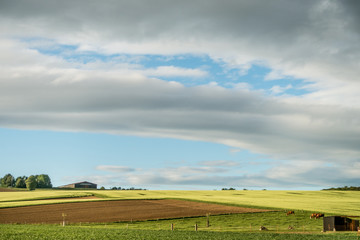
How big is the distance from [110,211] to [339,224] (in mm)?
50180

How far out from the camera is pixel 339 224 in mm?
77312

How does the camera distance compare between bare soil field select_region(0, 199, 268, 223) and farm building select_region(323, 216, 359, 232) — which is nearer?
farm building select_region(323, 216, 359, 232)

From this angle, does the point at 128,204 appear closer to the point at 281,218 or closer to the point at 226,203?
the point at 226,203

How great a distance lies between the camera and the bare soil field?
9131 cm

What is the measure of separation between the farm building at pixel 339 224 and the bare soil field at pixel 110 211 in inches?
835

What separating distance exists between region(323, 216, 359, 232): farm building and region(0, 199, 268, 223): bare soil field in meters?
21.2

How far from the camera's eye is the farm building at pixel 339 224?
250 ft

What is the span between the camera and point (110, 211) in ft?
328

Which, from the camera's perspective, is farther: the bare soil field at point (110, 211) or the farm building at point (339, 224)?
the bare soil field at point (110, 211)

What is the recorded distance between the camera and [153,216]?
299ft

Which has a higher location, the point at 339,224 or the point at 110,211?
the point at 110,211

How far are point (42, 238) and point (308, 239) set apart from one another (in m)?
34.2

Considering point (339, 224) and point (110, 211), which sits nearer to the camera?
point (339, 224)

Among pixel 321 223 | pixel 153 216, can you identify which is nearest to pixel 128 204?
pixel 153 216
